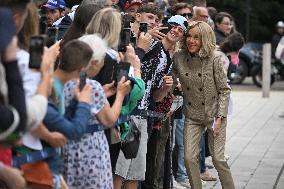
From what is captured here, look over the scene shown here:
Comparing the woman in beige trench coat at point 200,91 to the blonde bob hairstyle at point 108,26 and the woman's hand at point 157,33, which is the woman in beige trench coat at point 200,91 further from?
the blonde bob hairstyle at point 108,26

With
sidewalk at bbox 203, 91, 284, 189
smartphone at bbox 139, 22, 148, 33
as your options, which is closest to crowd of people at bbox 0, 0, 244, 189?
smartphone at bbox 139, 22, 148, 33

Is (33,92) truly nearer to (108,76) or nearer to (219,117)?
(108,76)

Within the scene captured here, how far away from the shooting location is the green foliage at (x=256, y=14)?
35.1 metres

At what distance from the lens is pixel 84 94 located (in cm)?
504

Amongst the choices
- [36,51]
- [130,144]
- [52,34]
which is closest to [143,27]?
[130,144]

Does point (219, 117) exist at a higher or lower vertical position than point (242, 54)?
higher

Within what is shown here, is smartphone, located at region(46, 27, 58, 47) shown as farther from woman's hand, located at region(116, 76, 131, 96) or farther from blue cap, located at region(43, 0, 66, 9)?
blue cap, located at region(43, 0, 66, 9)

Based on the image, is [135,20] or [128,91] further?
[135,20]

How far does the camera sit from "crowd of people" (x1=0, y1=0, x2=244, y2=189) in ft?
14.1

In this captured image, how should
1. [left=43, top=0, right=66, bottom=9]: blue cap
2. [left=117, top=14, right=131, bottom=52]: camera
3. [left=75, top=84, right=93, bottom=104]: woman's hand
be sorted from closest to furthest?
[left=75, top=84, right=93, bottom=104]: woman's hand → [left=117, top=14, right=131, bottom=52]: camera → [left=43, top=0, right=66, bottom=9]: blue cap

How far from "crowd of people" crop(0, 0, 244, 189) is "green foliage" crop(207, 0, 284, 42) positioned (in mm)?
24236

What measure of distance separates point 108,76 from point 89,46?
36.8 inches

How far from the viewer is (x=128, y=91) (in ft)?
19.5

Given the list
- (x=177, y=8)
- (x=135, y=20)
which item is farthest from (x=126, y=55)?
(x=177, y=8)
